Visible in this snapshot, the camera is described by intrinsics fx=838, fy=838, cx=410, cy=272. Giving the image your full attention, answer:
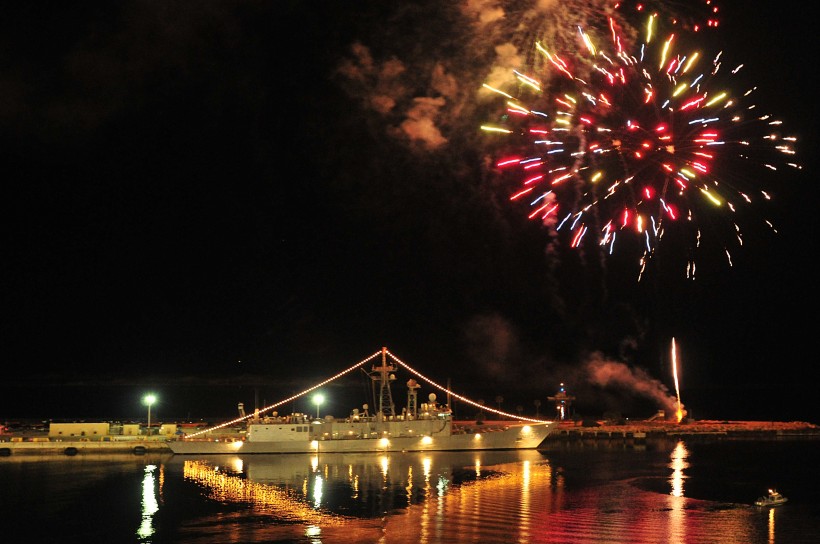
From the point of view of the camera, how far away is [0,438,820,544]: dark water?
26.7 m

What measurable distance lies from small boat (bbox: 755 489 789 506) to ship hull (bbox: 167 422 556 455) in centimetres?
1994

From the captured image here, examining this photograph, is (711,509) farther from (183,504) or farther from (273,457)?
(273,457)

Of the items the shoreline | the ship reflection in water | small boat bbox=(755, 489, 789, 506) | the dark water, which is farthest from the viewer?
the shoreline

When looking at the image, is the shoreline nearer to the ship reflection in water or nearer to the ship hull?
the ship hull

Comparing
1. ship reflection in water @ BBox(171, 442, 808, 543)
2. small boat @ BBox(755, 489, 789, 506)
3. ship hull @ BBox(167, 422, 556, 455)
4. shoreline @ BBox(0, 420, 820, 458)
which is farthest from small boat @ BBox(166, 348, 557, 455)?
small boat @ BBox(755, 489, 789, 506)

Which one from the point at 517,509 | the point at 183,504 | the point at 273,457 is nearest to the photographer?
the point at 517,509

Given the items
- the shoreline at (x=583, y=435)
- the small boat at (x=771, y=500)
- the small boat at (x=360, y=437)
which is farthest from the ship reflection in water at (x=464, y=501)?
the shoreline at (x=583, y=435)

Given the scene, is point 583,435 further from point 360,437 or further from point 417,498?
point 417,498

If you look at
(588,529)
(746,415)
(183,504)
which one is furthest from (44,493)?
(746,415)

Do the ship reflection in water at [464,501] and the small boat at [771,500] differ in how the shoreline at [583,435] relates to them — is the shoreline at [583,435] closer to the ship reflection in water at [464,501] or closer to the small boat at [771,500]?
the ship reflection in water at [464,501]

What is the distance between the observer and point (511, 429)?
50.7m

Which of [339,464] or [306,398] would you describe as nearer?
[339,464]

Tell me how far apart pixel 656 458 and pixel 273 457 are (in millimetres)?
21678

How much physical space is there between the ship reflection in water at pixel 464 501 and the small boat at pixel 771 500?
984mm
